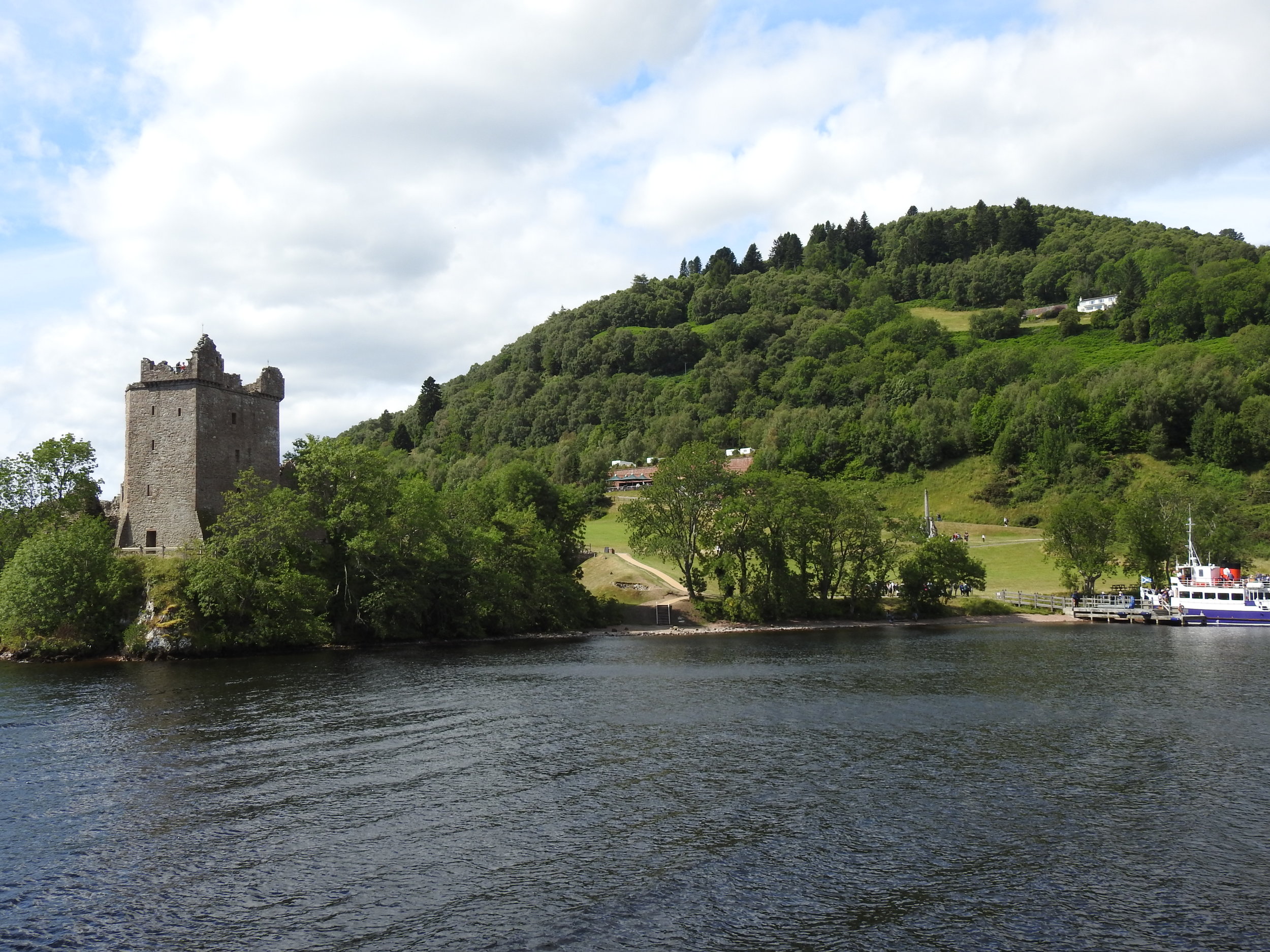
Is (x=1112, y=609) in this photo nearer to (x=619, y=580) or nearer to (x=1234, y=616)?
(x=1234, y=616)

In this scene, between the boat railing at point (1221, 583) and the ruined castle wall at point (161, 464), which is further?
the boat railing at point (1221, 583)

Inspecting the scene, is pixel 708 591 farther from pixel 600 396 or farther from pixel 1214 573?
pixel 600 396

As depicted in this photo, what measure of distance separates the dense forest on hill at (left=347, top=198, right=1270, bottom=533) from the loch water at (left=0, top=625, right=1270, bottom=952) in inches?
3231

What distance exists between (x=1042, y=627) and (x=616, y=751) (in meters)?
49.2

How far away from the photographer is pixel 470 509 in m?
71.4

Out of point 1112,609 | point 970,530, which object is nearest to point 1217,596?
point 1112,609

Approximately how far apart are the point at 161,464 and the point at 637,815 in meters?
48.5

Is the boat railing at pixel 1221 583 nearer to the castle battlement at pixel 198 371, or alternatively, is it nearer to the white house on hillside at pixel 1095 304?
the castle battlement at pixel 198 371

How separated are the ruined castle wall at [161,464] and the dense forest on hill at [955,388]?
73.9 meters

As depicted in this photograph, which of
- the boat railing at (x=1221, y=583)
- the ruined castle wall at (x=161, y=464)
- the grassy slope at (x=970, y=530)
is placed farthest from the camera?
the grassy slope at (x=970, y=530)

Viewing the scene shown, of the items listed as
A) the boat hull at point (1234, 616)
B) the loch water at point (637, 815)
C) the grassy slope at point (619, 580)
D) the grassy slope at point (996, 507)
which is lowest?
the loch water at point (637, 815)

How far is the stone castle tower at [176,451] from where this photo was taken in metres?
58.6

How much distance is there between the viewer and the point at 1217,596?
71.5 m

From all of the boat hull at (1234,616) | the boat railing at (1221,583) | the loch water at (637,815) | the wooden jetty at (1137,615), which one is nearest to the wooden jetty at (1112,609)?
the wooden jetty at (1137,615)
